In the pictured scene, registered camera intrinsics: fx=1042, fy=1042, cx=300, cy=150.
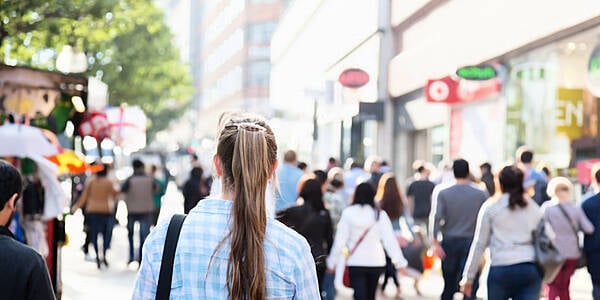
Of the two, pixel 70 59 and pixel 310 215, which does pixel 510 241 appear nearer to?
pixel 310 215

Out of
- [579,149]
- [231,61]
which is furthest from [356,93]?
[231,61]

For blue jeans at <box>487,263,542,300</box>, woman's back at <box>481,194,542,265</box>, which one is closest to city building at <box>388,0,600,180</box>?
woman's back at <box>481,194,542,265</box>

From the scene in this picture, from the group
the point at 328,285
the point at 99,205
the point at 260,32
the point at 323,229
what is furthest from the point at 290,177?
the point at 260,32

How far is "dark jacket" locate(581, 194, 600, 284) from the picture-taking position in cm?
941

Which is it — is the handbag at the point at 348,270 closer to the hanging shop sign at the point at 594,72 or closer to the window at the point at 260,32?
the hanging shop sign at the point at 594,72

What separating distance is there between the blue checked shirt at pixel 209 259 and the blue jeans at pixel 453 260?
702 cm

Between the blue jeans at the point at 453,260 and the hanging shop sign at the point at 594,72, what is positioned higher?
the hanging shop sign at the point at 594,72

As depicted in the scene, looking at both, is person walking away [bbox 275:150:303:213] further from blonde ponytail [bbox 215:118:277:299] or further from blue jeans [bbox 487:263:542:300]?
blonde ponytail [bbox 215:118:277:299]

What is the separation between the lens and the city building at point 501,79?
16266mm

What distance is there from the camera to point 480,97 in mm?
21391

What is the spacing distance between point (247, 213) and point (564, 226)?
7478 millimetres

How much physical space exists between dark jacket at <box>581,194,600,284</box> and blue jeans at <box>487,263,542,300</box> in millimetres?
1686

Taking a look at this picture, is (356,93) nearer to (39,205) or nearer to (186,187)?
(186,187)

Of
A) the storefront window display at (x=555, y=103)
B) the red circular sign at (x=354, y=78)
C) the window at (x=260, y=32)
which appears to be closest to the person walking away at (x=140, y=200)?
the storefront window display at (x=555, y=103)
